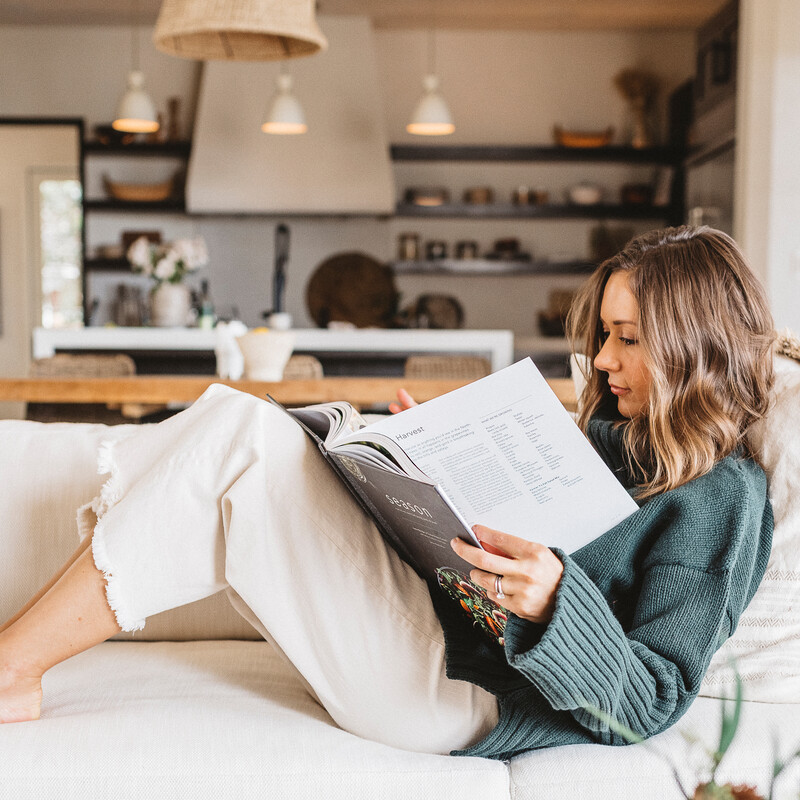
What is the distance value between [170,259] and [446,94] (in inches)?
109

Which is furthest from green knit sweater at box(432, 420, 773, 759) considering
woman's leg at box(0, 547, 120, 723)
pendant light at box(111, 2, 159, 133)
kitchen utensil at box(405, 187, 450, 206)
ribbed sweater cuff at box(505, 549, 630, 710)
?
kitchen utensil at box(405, 187, 450, 206)

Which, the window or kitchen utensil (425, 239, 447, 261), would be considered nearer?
kitchen utensil (425, 239, 447, 261)

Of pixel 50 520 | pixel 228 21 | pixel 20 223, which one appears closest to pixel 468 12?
pixel 20 223

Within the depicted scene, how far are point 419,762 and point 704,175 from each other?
511cm

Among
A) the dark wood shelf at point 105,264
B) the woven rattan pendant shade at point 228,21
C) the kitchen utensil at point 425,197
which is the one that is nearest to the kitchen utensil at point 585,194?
the kitchen utensil at point 425,197

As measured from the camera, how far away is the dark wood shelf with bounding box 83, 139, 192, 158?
6.20 metres

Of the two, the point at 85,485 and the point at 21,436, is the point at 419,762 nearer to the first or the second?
the point at 85,485

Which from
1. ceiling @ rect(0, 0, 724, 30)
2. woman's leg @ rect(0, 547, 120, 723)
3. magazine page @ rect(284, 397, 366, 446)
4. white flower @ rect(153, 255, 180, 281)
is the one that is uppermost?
ceiling @ rect(0, 0, 724, 30)

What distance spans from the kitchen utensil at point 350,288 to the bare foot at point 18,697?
547cm

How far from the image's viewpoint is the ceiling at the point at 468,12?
583cm

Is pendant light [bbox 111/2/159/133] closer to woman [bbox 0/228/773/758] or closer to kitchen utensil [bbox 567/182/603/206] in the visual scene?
kitchen utensil [bbox 567/182/603/206]

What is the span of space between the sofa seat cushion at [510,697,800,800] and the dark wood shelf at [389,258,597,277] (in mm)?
5313

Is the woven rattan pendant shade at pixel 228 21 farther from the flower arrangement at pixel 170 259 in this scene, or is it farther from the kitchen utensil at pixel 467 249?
the kitchen utensil at pixel 467 249

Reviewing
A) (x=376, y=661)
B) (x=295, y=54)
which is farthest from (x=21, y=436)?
(x=295, y=54)
